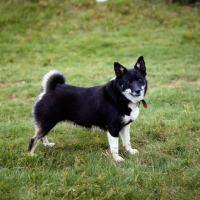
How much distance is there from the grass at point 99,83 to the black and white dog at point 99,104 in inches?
13.2

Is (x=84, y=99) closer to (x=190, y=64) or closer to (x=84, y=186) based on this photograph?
(x=84, y=186)

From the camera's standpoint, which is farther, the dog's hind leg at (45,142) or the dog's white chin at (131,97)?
the dog's hind leg at (45,142)

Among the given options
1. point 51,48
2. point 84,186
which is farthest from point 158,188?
point 51,48

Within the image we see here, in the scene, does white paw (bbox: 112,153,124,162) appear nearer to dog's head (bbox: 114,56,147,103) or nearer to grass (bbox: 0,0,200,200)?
grass (bbox: 0,0,200,200)

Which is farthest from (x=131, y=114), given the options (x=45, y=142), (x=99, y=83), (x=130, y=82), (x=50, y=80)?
(x=99, y=83)

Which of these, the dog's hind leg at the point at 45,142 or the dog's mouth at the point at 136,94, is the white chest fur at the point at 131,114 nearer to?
the dog's mouth at the point at 136,94

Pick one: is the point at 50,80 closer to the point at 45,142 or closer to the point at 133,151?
the point at 45,142

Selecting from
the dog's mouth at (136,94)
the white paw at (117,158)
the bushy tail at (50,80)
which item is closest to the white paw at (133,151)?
the white paw at (117,158)

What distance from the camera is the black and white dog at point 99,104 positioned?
4348mm

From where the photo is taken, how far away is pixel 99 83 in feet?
27.8

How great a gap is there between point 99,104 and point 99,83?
401 centimetres

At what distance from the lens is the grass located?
11.6 ft

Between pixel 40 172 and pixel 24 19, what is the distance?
39.5ft

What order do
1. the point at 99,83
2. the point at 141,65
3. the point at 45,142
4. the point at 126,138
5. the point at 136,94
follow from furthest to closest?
the point at 99,83, the point at 45,142, the point at 126,138, the point at 141,65, the point at 136,94
